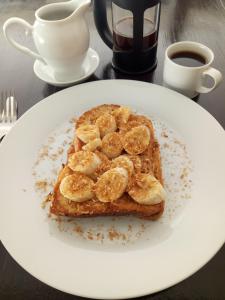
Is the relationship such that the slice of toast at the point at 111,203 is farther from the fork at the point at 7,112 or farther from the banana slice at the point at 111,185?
the fork at the point at 7,112

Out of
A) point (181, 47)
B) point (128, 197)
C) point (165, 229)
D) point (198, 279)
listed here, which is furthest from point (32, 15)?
point (198, 279)

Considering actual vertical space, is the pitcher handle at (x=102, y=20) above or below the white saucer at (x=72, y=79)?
above

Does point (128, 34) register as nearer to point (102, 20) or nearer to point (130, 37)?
point (130, 37)

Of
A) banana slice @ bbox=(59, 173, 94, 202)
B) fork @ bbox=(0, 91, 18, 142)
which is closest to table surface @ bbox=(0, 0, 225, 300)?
fork @ bbox=(0, 91, 18, 142)

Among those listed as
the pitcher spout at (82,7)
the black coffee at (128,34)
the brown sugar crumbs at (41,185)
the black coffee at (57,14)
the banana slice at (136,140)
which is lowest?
the brown sugar crumbs at (41,185)

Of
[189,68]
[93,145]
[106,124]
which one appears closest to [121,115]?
[106,124]

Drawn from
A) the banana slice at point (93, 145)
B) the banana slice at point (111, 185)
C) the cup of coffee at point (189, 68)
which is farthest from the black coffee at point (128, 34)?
the banana slice at point (111, 185)

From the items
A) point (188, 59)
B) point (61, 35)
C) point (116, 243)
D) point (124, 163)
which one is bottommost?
point (116, 243)
